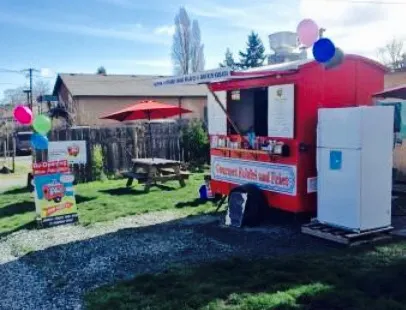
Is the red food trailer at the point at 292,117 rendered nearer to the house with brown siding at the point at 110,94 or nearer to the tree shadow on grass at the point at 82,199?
the tree shadow on grass at the point at 82,199

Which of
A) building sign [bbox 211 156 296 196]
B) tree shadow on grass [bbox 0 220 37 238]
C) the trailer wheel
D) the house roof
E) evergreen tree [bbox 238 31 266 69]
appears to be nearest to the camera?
building sign [bbox 211 156 296 196]

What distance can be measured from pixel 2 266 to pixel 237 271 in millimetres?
3026

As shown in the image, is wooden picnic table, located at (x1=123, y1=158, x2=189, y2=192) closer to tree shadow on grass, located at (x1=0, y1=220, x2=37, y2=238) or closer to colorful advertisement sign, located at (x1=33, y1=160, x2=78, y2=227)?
colorful advertisement sign, located at (x1=33, y1=160, x2=78, y2=227)

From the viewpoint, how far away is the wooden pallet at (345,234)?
589cm

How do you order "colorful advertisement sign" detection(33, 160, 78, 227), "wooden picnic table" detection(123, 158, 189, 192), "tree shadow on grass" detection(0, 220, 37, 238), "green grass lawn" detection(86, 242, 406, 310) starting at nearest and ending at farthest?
"green grass lawn" detection(86, 242, 406, 310) < "tree shadow on grass" detection(0, 220, 37, 238) < "colorful advertisement sign" detection(33, 160, 78, 227) < "wooden picnic table" detection(123, 158, 189, 192)

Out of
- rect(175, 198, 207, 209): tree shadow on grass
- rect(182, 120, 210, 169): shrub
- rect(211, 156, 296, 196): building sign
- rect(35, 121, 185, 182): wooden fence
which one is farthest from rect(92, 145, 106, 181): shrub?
rect(211, 156, 296, 196): building sign

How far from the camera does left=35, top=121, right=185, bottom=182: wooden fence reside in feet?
42.4

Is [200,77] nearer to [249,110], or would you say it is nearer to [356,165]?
[249,110]

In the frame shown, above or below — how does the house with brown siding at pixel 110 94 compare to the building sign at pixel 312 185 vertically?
above

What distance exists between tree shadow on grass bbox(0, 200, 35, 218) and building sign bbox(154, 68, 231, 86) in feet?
12.6

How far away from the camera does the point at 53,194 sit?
7.78 metres

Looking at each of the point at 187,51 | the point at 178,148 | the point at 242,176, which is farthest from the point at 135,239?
the point at 187,51

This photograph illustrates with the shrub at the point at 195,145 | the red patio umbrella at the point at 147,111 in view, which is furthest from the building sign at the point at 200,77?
the shrub at the point at 195,145

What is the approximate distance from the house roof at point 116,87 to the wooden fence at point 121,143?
613 inches
